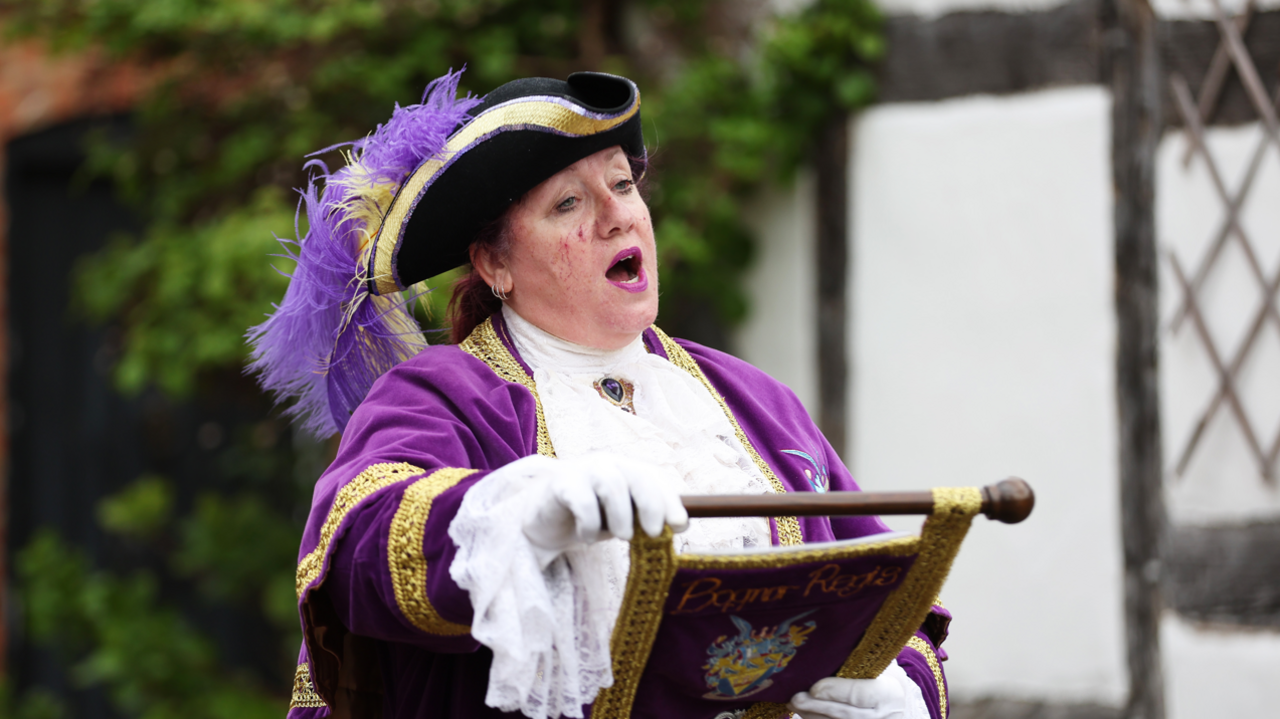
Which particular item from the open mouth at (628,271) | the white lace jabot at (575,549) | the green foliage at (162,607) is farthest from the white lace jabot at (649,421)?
the green foliage at (162,607)

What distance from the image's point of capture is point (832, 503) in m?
1.34

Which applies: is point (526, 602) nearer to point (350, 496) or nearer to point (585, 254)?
point (350, 496)

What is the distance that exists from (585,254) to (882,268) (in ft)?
7.01

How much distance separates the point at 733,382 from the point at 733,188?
2.13m

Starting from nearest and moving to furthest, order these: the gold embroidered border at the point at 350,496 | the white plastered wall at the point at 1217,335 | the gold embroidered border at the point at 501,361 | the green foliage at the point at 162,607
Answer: the gold embroidered border at the point at 350,496
the gold embroidered border at the point at 501,361
the white plastered wall at the point at 1217,335
the green foliage at the point at 162,607

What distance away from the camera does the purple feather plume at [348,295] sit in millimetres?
1864

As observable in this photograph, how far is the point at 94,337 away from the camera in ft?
16.5

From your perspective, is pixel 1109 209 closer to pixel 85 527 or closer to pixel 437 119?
pixel 437 119

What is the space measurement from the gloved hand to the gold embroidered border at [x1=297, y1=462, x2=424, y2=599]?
0.24 m

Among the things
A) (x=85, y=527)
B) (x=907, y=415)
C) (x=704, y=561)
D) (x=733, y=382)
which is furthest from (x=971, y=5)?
(x=85, y=527)

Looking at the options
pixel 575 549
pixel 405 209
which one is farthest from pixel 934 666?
pixel 405 209

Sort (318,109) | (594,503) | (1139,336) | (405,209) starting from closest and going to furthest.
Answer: (594,503) < (405,209) < (1139,336) < (318,109)

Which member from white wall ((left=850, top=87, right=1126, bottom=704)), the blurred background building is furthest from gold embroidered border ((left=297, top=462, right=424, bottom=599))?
white wall ((left=850, top=87, right=1126, bottom=704))

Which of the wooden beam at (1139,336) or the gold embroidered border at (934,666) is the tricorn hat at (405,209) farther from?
the wooden beam at (1139,336)
